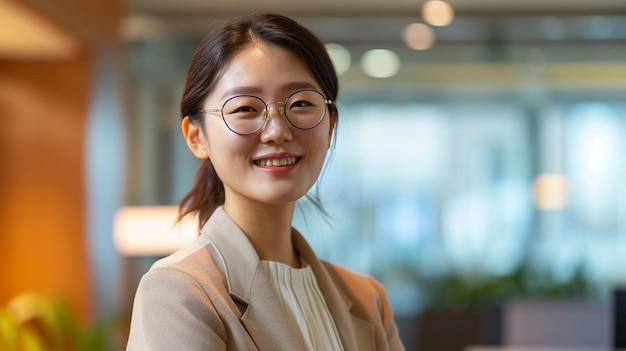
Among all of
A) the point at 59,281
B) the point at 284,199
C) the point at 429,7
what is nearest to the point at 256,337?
the point at 284,199

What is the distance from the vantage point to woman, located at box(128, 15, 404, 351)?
42.8 inches

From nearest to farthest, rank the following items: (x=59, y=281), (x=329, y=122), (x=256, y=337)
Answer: (x=256, y=337)
(x=329, y=122)
(x=59, y=281)

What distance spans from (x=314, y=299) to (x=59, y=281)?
5.87 m

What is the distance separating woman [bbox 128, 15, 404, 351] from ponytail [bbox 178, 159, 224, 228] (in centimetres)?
9

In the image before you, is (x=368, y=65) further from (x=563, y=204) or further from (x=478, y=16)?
(x=563, y=204)

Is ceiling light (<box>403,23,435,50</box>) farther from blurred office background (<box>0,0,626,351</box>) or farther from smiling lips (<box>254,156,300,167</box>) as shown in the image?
smiling lips (<box>254,156,300,167</box>)

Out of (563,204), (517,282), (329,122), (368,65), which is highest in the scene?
(368,65)

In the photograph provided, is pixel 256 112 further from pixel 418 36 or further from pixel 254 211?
pixel 418 36

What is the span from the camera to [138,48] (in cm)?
775

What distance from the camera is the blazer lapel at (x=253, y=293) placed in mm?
1133

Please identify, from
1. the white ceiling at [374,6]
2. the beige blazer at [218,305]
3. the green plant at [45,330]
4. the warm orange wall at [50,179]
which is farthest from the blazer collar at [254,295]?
the white ceiling at [374,6]

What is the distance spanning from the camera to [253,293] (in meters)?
1.16

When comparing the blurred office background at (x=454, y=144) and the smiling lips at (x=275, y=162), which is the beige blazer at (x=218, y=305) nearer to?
the smiling lips at (x=275, y=162)

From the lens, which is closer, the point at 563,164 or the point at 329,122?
the point at 329,122
